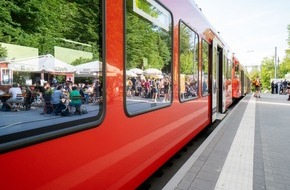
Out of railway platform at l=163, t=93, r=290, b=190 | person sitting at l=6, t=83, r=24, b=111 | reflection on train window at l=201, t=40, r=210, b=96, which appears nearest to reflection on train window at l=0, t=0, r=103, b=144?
person sitting at l=6, t=83, r=24, b=111

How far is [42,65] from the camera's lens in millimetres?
2084

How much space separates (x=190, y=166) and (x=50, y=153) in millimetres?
3270

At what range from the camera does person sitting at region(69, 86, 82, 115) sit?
239 centimetres

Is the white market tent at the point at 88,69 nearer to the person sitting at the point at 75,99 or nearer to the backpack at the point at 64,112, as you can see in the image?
the person sitting at the point at 75,99

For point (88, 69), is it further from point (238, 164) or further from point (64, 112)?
point (238, 164)

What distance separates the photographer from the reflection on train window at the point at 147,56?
10.6 ft

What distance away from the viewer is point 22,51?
1.92 metres

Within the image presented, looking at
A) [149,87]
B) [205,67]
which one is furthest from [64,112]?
[205,67]

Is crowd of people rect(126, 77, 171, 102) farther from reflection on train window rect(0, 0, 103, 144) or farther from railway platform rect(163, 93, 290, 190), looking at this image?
railway platform rect(163, 93, 290, 190)

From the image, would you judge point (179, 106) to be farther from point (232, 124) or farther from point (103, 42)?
point (232, 124)

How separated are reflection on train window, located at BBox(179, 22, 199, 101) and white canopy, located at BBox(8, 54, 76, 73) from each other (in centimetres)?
303

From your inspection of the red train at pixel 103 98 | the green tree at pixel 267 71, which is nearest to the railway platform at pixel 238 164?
the red train at pixel 103 98

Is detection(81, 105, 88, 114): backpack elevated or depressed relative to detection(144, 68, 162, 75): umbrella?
depressed

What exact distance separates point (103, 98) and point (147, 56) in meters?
1.22
